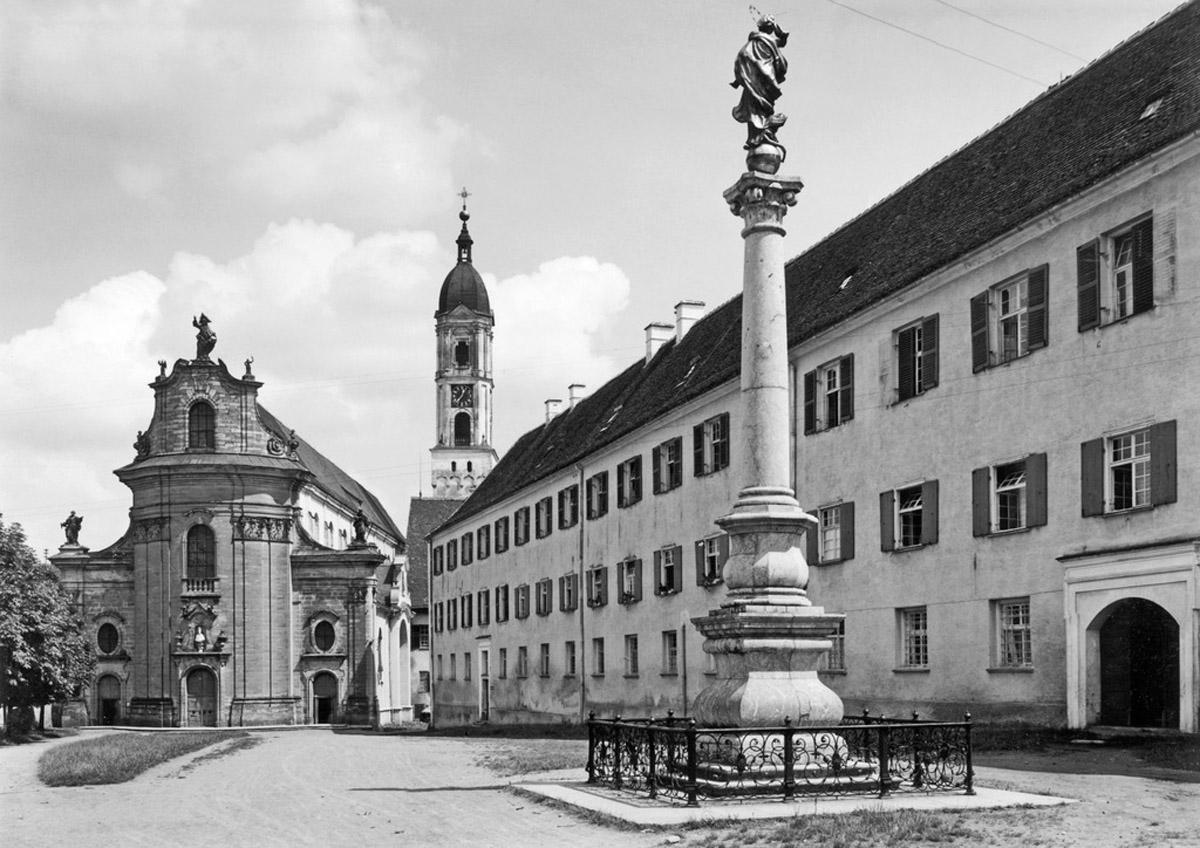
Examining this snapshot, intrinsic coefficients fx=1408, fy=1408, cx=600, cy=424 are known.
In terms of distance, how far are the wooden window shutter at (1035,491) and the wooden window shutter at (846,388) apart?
6.25 m

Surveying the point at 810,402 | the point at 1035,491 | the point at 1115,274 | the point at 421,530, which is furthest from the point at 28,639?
the point at 421,530

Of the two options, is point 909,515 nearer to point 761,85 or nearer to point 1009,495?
point 1009,495

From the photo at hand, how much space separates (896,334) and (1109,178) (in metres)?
6.91

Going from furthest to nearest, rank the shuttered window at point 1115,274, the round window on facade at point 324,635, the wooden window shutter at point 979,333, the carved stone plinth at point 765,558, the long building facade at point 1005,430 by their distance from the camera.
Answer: the round window on facade at point 324,635
the wooden window shutter at point 979,333
the shuttered window at point 1115,274
the long building facade at point 1005,430
the carved stone plinth at point 765,558

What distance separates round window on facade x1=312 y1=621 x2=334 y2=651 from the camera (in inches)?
2712

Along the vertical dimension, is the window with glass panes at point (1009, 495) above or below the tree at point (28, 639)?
above

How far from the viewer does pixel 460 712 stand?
62.2 metres

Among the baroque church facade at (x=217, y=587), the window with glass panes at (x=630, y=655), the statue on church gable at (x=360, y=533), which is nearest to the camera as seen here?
the window with glass panes at (x=630, y=655)

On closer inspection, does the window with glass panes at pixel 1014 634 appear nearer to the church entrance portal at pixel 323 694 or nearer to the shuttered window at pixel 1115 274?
the shuttered window at pixel 1115 274

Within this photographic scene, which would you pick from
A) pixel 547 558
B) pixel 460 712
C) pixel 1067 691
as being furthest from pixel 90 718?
pixel 1067 691

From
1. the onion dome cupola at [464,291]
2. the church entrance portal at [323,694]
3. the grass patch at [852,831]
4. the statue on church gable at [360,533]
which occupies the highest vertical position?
the onion dome cupola at [464,291]

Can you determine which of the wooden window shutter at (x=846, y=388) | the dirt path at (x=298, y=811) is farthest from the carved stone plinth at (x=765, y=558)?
the wooden window shutter at (x=846, y=388)

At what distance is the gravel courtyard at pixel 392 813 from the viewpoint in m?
12.5

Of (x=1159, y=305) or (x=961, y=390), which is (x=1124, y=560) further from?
(x=961, y=390)
